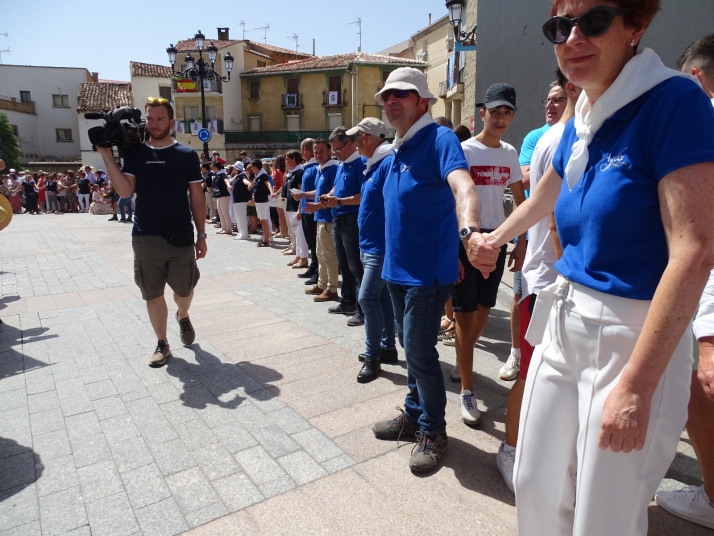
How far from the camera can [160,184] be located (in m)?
4.30

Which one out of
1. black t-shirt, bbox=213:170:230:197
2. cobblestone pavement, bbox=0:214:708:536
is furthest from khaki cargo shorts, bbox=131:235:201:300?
black t-shirt, bbox=213:170:230:197

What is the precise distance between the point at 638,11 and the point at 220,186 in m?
13.5

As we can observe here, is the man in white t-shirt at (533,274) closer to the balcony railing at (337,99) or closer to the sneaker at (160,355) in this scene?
the sneaker at (160,355)

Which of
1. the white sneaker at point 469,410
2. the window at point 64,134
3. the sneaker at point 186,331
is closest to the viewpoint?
the white sneaker at point 469,410

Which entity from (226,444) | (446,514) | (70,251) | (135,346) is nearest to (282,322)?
(135,346)

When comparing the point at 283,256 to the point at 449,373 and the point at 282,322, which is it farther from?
the point at 449,373

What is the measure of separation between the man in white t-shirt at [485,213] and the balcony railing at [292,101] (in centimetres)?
4387

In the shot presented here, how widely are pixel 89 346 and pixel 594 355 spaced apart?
481 cm

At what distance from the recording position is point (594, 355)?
1.45 meters

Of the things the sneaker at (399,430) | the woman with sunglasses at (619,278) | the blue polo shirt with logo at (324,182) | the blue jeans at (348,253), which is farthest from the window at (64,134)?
the woman with sunglasses at (619,278)

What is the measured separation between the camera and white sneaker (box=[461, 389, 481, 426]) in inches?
130

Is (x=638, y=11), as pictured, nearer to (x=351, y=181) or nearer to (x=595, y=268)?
(x=595, y=268)

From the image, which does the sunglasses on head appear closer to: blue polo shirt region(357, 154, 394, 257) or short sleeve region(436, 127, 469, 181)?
short sleeve region(436, 127, 469, 181)

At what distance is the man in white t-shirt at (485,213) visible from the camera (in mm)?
3375
